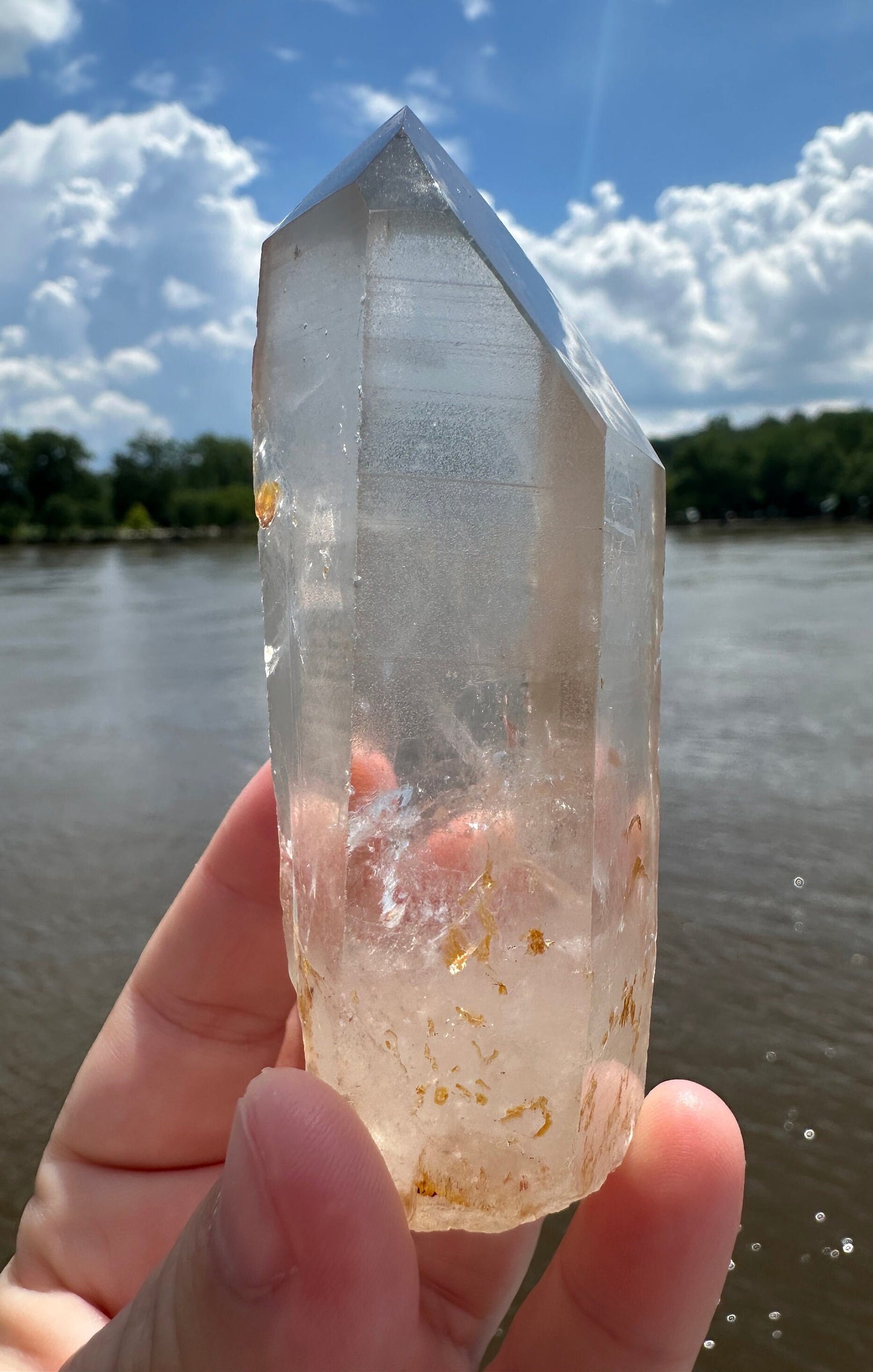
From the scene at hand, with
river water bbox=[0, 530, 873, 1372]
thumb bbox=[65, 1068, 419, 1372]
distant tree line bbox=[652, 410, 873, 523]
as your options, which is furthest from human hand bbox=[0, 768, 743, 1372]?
distant tree line bbox=[652, 410, 873, 523]

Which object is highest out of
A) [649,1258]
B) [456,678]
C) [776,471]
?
[776,471]

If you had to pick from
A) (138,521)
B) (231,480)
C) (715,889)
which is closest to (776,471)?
(231,480)

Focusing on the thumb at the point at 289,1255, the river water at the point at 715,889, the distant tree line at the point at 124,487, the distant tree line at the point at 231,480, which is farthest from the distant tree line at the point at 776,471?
the thumb at the point at 289,1255

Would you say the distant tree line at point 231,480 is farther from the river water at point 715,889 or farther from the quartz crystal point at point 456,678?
the quartz crystal point at point 456,678

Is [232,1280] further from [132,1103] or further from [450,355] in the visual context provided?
[450,355]

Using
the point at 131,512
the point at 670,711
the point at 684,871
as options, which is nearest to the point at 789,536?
the point at 670,711

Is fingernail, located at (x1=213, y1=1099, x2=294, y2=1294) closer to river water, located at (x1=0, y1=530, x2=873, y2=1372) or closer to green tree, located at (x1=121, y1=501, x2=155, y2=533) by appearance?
river water, located at (x1=0, y1=530, x2=873, y2=1372)

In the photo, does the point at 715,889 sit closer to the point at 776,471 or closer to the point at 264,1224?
the point at 264,1224
